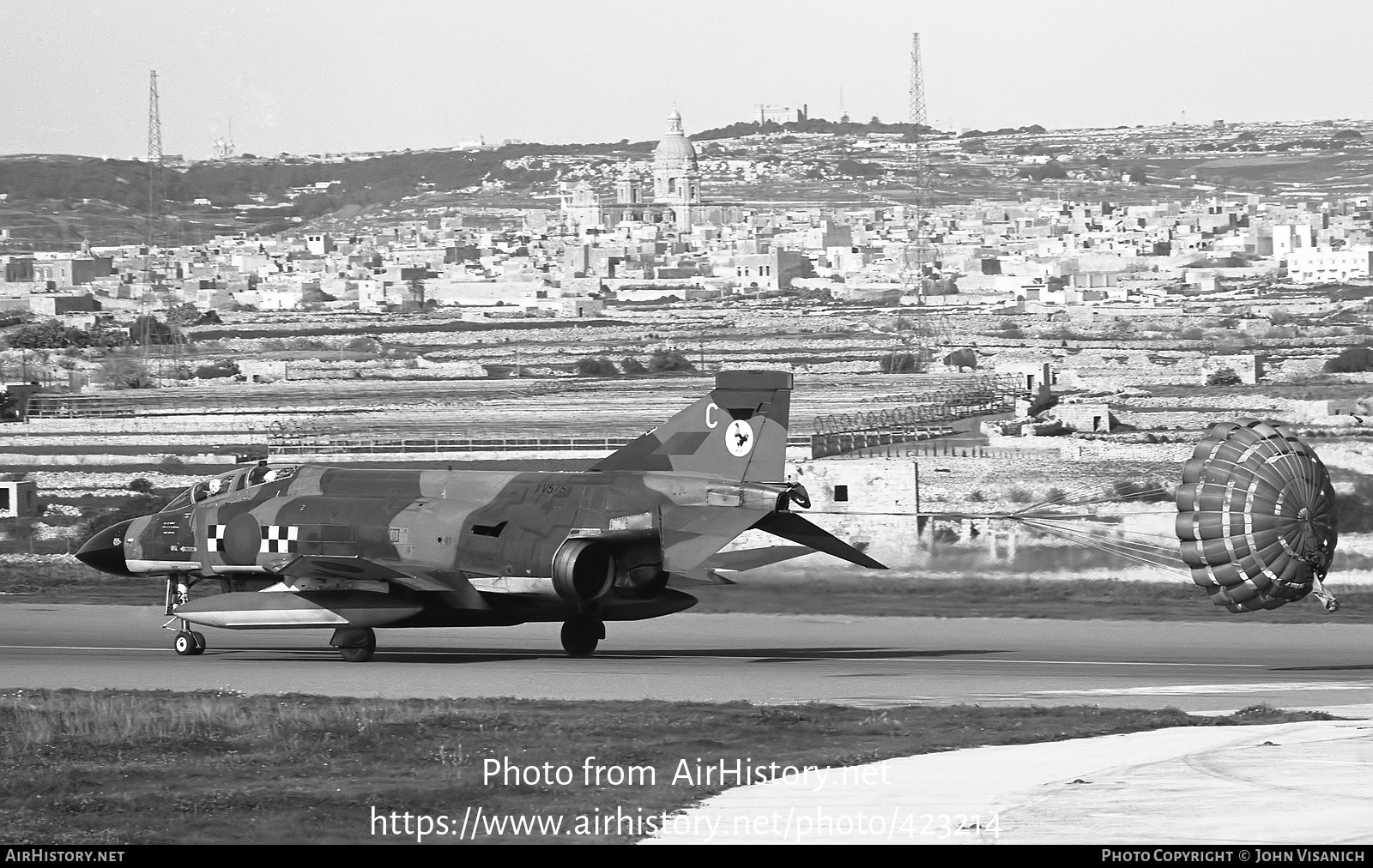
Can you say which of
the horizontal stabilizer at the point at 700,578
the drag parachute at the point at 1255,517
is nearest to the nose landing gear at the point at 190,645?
the horizontal stabilizer at the point at 700,578

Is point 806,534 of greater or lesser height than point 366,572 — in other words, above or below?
above

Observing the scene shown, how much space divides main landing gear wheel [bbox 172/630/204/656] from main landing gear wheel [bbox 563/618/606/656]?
6.60 metres

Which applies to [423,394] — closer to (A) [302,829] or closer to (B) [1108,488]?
(B) [1108,488]

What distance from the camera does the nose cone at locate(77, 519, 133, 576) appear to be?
36969 mm

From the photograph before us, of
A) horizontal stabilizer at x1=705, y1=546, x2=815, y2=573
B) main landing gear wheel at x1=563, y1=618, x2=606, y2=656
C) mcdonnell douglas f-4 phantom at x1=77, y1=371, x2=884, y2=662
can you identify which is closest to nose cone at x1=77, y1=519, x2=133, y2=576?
mcdonnell douglas f-4 phantom at x1=77, y1=371, x2=884, y2=662

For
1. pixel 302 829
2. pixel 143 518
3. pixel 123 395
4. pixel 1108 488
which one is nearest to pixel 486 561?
pixel 143 518

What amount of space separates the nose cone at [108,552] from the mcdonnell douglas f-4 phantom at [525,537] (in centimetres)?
206

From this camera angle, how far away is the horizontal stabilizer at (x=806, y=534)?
107 ft

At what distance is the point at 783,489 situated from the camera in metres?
32.7

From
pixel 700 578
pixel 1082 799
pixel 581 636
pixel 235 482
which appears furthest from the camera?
pixel 235 482

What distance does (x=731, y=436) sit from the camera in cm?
3362

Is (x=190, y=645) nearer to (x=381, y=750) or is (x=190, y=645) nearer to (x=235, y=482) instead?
(x=235, y=482)

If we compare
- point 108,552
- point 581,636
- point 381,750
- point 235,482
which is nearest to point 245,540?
point 235,482

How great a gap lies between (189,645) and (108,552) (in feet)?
10.0
